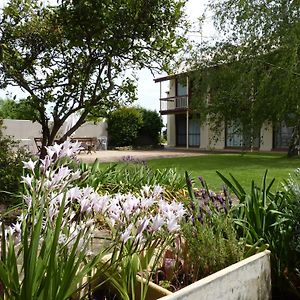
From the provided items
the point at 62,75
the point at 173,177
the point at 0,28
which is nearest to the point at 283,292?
the point at 173,177

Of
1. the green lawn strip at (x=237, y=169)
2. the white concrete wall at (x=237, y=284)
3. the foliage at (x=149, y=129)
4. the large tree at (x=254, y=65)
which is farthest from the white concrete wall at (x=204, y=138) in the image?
the white concrete wall at (x=237, y=284)

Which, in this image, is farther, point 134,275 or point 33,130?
point 33,130

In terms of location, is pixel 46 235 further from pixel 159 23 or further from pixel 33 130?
pixel 33 130

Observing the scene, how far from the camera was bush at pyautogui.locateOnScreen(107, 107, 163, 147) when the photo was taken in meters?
30.5

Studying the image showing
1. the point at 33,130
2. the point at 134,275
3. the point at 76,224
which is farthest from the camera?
the point at 33,130

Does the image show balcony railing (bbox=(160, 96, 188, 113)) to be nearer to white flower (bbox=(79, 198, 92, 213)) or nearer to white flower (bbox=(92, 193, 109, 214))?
white flower (bbox=(92, 193, 109, 214))

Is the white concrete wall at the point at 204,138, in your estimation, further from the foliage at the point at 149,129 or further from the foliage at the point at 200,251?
the foliage at the point at 200,251

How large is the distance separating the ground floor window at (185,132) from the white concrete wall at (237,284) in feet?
94.6

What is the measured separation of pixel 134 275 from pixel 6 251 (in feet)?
2.41

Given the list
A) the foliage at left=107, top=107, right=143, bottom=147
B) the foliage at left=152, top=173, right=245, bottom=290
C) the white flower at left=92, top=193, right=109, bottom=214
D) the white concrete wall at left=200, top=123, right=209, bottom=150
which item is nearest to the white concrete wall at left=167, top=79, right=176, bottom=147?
the white concrete wall at left=200, top=123, right=209, bottom=150

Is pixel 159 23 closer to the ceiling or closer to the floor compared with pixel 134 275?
closer to the ceiling

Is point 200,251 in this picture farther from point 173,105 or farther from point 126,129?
point 173,105

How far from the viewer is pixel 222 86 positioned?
53.3 ft

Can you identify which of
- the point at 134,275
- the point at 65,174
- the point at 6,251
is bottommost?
the point at 134,275
